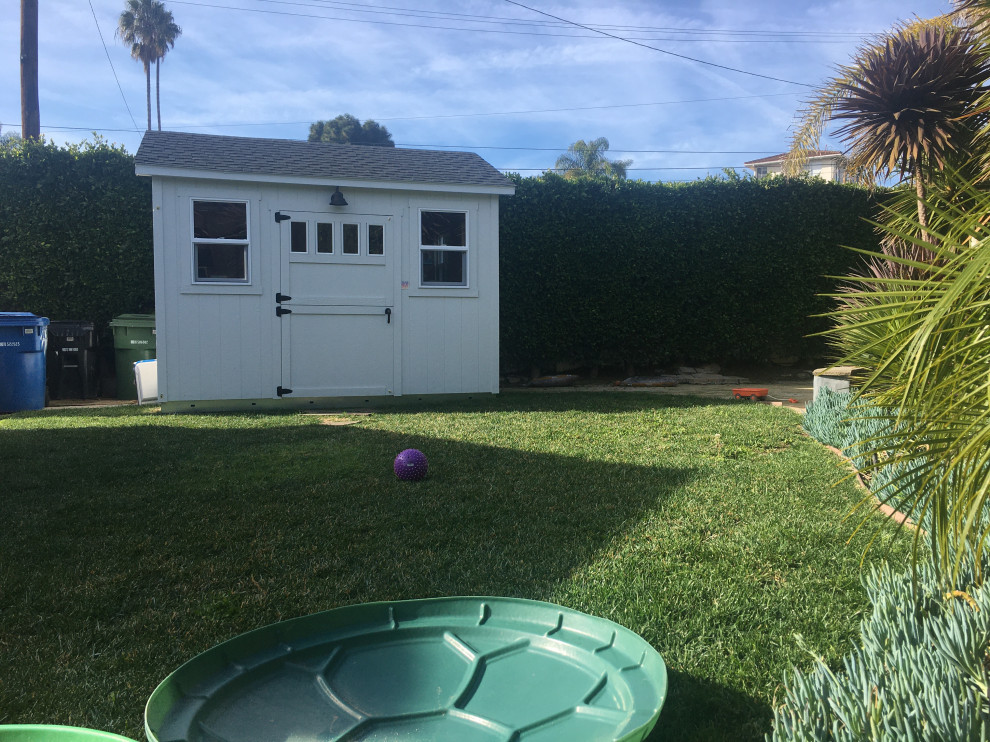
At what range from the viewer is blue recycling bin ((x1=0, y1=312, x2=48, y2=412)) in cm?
900

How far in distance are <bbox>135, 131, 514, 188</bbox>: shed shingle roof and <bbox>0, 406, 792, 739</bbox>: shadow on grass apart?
400 cm

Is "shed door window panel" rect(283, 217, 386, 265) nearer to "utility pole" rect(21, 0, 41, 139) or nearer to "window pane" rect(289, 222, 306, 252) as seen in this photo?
"window pane" rect(289, 222, 306, 252)

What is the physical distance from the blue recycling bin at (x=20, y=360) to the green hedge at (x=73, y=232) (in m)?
1.33

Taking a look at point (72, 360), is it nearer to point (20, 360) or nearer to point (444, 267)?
point (20, 360)

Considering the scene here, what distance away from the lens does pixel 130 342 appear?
10172 millimetres

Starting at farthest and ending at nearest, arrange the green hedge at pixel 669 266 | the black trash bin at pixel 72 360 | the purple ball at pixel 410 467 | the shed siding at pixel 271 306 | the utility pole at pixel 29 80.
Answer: the utility pole at pixel 29 80 → the green hedge at pixel 669 266 → the black trash bin at pixel 72 360 → the shed siding at pixel 271 306 → the purple ball at pixel 410 467

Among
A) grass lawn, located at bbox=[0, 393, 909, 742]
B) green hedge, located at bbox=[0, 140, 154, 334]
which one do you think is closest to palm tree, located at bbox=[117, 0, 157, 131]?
green hedge, located at bbox=[0, 140, 154, 334]

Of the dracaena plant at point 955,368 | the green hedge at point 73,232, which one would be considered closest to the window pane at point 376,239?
the green hedge at point 73,232

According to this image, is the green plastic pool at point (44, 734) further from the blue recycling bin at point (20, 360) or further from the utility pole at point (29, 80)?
the utility pole at point (29, 80)

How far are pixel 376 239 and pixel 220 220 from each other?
1865 millimetres

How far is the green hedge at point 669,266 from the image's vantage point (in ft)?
38.9

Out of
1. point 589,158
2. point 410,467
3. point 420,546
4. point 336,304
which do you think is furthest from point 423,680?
point 589,158

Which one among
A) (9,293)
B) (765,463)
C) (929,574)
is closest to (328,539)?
(929,574)

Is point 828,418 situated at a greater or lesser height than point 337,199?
lesser
